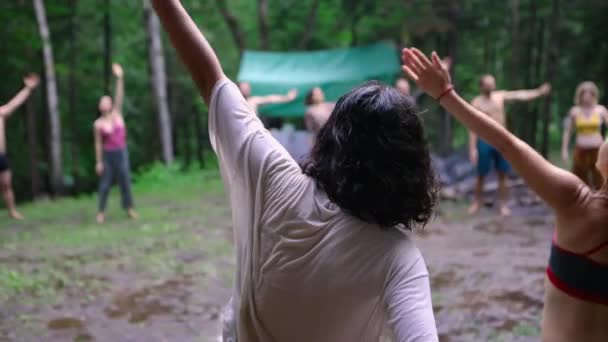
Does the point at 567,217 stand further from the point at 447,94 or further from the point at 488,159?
the point at 488,159

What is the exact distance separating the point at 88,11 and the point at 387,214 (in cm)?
2024

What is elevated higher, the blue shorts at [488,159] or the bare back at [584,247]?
the bare back at [584,247]

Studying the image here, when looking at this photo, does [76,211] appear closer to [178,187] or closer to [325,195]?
[178,187]

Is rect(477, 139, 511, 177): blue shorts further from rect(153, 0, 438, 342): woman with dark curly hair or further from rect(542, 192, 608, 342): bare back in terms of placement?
rect(153, 0, 438, 342): woman with dark curly hair

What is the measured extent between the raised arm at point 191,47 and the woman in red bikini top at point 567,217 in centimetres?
73

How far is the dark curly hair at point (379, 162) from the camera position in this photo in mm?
1402

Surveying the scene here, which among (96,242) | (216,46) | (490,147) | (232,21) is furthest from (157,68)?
(490,147)

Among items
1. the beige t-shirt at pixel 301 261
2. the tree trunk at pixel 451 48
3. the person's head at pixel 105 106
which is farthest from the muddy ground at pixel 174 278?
the tree trunk at pixel 451 48

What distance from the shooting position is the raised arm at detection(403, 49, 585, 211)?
195 cm

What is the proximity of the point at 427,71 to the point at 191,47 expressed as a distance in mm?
849

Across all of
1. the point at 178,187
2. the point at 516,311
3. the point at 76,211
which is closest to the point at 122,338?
the point at 516,311

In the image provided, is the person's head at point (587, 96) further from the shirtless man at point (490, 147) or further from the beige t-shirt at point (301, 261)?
the beige t-shirt at point (301, 261)

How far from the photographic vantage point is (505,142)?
198 cm

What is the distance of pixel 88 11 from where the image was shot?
19.5 meters
